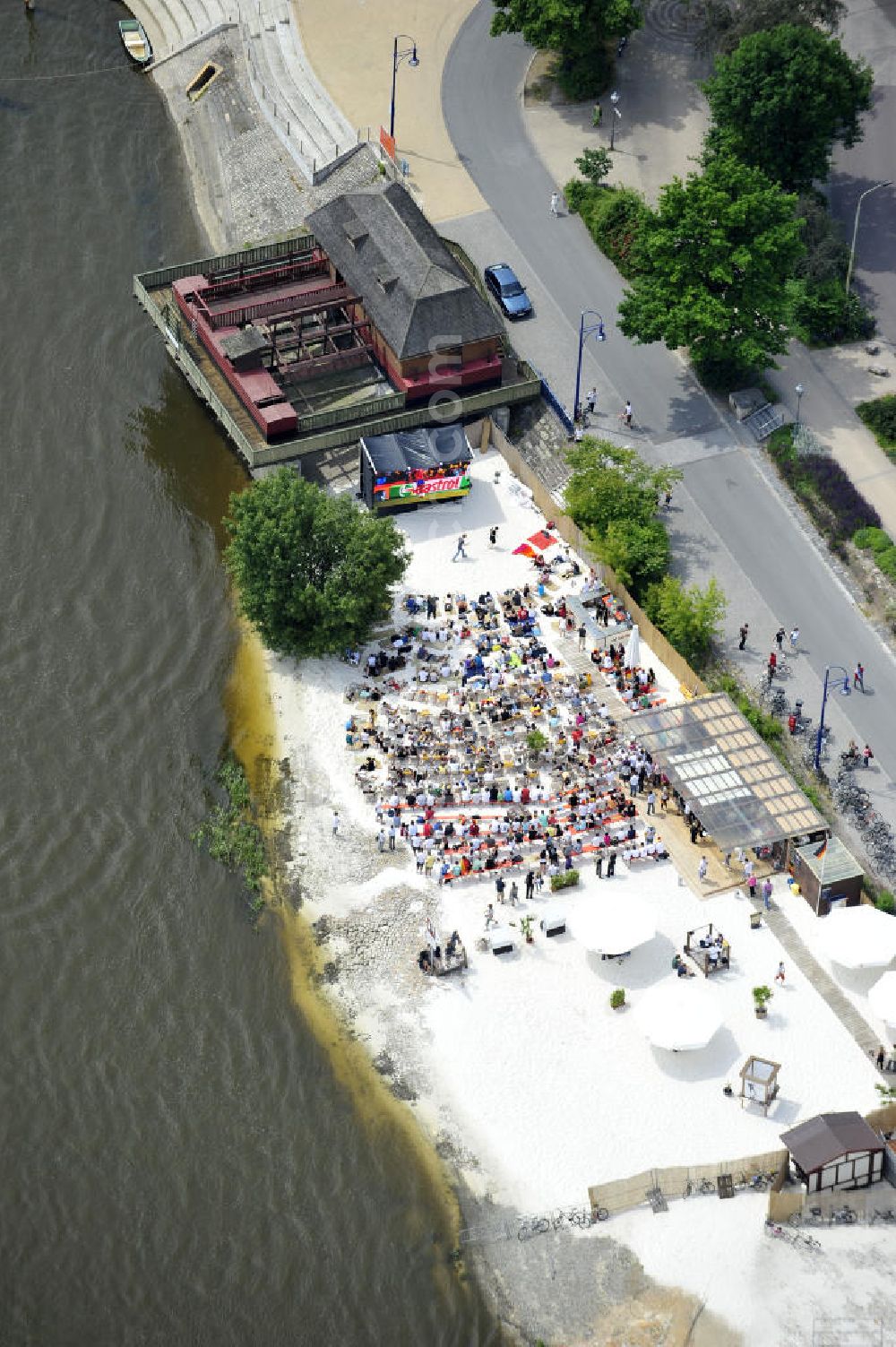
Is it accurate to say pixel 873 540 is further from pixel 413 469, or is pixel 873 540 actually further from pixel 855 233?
pixel 413 469

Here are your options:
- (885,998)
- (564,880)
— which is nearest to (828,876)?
(885,998)

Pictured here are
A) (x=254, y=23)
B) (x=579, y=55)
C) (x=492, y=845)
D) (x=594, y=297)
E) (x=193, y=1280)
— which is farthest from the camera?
(x=254, y=23)

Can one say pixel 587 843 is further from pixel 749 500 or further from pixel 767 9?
pixel 767 9

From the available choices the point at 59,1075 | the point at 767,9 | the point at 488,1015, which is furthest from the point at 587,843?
the point at 767,9

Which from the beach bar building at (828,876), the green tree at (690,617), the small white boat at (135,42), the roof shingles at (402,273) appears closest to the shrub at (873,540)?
the green tree at (690,617)

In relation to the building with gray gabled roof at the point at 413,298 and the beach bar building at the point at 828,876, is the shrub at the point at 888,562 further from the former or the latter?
the building with gray gabled roof at the point at 413,298
